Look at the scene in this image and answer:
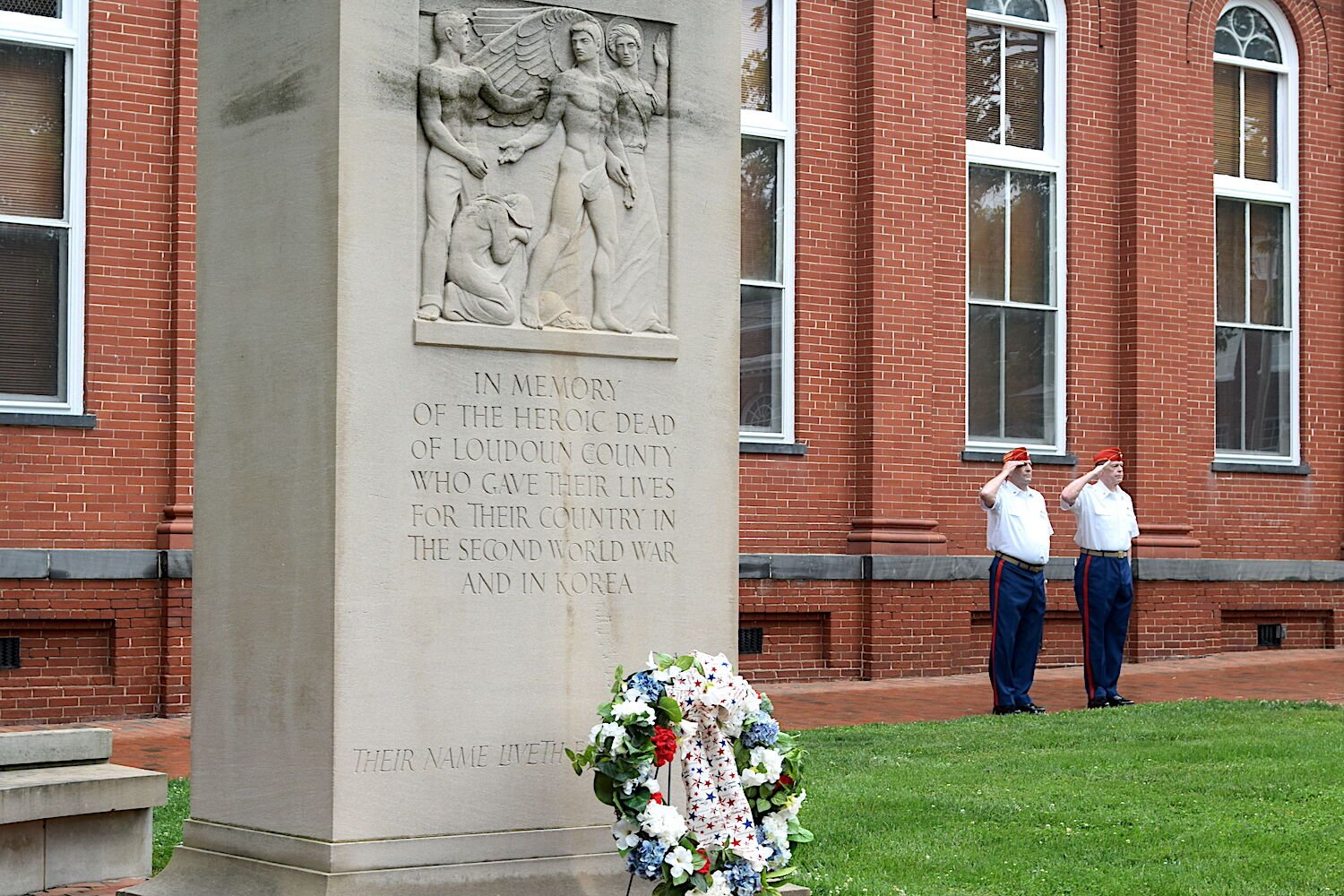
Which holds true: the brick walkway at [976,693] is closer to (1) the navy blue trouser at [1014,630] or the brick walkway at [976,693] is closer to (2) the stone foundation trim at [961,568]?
(1) the navy blue trouser at [1014,630]

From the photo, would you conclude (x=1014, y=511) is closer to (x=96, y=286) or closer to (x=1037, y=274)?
(x=1037, y=274)

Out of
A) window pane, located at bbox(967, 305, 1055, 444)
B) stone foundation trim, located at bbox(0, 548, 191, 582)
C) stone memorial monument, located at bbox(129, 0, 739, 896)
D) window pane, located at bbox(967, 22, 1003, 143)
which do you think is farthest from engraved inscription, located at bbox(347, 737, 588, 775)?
window pane, located at bbox(967, 22, 1003, 143)

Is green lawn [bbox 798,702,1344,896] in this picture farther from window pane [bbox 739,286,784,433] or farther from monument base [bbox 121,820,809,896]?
window pane [bbox 739,286,784,433]

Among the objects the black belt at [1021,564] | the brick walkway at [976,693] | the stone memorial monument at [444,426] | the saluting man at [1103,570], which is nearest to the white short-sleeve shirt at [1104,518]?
the saluting man at [1103,570]

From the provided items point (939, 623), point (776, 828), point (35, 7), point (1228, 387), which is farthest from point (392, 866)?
point (1228, 387)

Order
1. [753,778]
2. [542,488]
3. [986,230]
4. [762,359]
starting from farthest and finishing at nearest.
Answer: [986,230], [762,359], [542,488], [753,778]

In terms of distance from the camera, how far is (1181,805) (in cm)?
932

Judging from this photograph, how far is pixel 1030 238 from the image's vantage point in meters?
18.9

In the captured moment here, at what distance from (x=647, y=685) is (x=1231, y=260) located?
52.0 feet

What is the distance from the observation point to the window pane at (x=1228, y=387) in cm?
2022

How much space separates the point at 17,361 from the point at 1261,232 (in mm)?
13110

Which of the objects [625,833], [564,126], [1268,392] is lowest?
[625,833]

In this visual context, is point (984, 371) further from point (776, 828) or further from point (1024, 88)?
point (776, 828)

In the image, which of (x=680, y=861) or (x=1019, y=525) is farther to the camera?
(x=1019, y=525)
